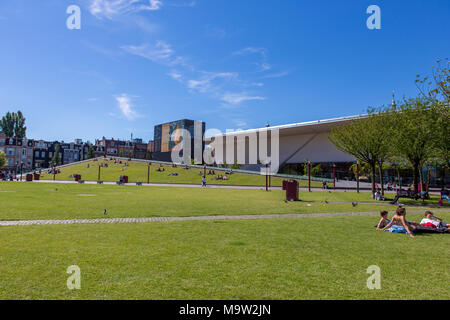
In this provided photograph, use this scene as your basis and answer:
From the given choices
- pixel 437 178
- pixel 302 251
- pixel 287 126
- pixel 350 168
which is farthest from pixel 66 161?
pixel 302 251

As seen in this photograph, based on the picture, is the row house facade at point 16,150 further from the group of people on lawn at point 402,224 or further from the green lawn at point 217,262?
the group of people on lawn at point 402,224

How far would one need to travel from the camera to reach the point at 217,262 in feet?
18.7

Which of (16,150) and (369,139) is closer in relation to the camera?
(369,139)

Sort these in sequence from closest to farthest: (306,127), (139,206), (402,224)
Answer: (402,224) < (139,206) < (306,127)

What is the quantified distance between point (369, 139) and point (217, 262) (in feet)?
79.1

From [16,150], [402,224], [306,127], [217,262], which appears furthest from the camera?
[16,150]

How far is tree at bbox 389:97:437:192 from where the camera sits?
23.0 meters

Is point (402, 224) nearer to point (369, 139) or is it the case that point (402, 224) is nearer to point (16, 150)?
point (369, 139)

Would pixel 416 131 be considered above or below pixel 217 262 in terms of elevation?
above

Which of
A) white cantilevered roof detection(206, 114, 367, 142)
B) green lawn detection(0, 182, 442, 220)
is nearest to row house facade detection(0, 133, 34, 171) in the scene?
white cantilevered roof detection(206, 114, 367, 142)

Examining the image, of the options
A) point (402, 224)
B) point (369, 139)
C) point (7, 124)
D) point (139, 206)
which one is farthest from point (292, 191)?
point (7, 124)

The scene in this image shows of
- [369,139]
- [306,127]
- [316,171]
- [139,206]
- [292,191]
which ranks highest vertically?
[306,127]

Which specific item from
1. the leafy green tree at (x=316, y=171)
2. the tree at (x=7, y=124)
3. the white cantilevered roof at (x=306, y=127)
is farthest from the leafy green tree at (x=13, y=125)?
the leafy green tree at (x=316, y=171)

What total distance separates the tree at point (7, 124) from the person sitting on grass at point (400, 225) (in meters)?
128
